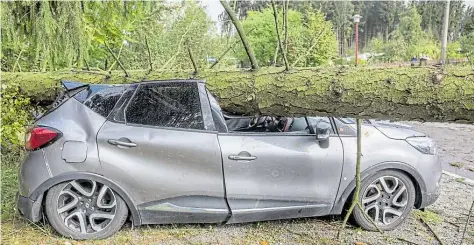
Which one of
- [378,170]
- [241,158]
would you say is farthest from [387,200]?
[241,158]

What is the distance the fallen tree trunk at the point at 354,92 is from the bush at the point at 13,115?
9.62ft

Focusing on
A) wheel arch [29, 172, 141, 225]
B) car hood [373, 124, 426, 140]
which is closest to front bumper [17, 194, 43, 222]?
wheel arch [29, 172, 141, 225]

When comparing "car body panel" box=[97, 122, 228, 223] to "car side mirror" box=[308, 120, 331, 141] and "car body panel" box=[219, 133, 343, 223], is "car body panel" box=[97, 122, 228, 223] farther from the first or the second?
"car side mirror" box=[308, 120, 331, 141]

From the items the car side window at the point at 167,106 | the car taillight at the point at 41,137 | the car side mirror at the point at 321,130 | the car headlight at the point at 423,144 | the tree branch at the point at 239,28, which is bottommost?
the car headlight at the point at 423,144

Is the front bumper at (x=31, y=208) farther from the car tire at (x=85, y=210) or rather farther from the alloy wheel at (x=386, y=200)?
the alloy wheel at (x=386, y=200)

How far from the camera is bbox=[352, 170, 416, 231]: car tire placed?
145 inches

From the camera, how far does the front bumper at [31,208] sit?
322 centimetres

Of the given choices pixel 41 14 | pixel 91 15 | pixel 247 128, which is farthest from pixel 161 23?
pixel 247 128

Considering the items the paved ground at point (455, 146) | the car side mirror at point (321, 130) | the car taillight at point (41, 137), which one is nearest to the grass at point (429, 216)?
the paved ground at point (455, 146)

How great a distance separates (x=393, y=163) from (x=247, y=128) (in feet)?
4.48

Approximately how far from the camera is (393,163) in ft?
12.0

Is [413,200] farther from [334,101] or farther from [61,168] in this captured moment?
[61,168]

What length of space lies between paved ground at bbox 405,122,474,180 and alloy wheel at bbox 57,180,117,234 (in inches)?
146

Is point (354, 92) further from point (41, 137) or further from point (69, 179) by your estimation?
point (41, 137)
